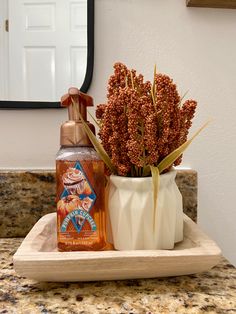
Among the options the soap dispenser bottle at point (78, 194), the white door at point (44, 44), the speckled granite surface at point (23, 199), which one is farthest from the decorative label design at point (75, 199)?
the white door at point (44, 44)

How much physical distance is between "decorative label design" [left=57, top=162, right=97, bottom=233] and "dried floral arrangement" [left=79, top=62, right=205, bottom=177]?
0.06 m

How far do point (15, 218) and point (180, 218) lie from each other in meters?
0.39

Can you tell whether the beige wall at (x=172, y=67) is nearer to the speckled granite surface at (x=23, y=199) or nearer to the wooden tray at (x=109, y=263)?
the speckled granite surface at (x=23, y=199)

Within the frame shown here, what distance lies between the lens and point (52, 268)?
1.50 ft

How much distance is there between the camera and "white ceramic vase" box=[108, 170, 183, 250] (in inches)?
20.4

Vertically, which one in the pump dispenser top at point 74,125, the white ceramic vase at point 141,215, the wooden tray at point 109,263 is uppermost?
the pump dispenser top at point 74,125

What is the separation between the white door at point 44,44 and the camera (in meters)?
0.78

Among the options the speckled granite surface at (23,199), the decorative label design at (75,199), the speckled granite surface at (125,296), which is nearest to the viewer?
the speckled granite surface at (125,296)

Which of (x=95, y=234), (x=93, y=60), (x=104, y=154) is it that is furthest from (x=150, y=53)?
(x=95, y=234)

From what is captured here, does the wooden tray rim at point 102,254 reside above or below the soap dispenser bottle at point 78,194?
below

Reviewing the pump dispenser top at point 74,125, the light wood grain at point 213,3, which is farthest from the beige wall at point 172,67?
the pump dispenser top at point 74,125

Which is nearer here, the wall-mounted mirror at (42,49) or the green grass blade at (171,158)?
the green grass blade at (171,158)

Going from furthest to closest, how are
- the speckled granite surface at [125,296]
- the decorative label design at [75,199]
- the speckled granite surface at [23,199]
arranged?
the speckled granite surface at [23,199], the decorative label design at [75,199], the speckled granite surface at [125,296]

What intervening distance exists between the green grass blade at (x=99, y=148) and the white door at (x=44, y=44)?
0.28 m
